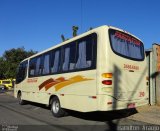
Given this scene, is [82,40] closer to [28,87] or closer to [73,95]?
[73,95]

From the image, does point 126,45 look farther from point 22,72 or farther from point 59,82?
point 22,72

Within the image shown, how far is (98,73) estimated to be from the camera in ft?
30.7

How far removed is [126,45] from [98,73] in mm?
1844

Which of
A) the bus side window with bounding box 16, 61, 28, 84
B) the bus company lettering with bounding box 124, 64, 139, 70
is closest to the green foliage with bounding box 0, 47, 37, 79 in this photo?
the bus side window with bounding box 16, 61, 28, 84

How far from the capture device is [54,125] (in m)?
10.1

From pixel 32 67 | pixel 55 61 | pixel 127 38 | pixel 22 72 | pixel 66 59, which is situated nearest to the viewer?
pixel 127 38

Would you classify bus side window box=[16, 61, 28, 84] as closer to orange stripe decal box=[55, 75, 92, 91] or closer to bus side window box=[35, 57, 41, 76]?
bus side window box=[35, 57, 41, 76]

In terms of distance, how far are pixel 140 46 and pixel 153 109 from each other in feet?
13.1

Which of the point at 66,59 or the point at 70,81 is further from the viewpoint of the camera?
the point at 66,59

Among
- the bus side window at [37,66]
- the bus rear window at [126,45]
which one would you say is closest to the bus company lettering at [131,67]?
the bus rear window at [126,45]

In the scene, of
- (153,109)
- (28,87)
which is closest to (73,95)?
(153,109)

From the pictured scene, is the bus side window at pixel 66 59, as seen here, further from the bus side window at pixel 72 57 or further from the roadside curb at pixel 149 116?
the roadside curb at pixel 149 116

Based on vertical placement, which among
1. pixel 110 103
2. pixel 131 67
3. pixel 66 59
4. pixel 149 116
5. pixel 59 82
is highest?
pixel 66 59

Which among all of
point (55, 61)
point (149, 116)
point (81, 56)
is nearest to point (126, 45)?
point (81, 56)
